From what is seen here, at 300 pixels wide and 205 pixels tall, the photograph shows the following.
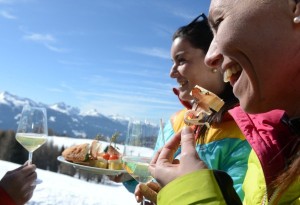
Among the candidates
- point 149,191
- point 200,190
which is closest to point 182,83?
point 149,191

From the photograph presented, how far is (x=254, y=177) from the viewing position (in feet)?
5.87

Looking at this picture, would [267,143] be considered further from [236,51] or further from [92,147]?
[92,147]

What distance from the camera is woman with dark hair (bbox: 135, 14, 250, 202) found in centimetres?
265

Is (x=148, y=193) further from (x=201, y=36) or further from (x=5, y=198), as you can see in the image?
(x=201, y=36)

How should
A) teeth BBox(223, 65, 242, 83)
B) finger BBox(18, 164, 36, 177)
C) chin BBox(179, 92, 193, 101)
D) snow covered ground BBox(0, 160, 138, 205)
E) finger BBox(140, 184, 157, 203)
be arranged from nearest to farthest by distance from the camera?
teeth BBox(223, 65, 242, 83) < finger BBox(140, 184, 157, 203) < finger BBox(18, 164, 36, 177) < chin BBox(179, 92, 193, 101) < snow covered ground BBox(0, 160, 138, 205)

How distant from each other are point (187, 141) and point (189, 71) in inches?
75.1

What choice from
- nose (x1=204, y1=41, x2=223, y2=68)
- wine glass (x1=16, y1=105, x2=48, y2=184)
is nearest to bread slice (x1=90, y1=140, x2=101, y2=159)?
wine glass (x1=16, y1=105, x2=48, y2=184)

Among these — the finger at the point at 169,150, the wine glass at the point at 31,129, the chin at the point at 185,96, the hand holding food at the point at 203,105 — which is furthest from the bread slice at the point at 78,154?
the finger at the point at 169,150

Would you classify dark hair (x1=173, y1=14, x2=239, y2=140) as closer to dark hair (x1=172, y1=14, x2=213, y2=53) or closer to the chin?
dark hair (x1=172, y1=14, x2=213, y2=53)

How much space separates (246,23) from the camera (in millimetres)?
1320

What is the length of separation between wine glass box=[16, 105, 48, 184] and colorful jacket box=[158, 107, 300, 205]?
2256mm

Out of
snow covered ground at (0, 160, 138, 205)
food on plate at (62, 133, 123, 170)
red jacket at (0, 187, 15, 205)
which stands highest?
red jacket at (0, 187, 15, 205)

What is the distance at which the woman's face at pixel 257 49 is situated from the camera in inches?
50.3

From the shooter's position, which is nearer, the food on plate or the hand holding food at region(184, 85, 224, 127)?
the hand holding food at region(184, 85, 224, 127)
